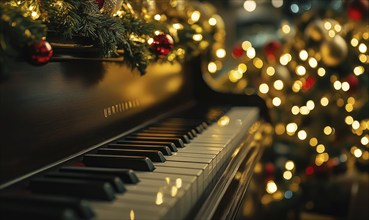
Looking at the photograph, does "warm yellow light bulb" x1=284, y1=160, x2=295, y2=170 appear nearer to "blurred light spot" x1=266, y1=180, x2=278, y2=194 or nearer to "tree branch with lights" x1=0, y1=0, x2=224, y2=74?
"blurred light spot" x1=266, y1=180, x2=278, y2=194

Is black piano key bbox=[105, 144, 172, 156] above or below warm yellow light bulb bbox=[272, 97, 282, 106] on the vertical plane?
above

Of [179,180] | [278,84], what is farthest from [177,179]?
[278,84]

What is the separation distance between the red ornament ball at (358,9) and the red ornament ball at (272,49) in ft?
2.10

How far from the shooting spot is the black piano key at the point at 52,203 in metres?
0.76

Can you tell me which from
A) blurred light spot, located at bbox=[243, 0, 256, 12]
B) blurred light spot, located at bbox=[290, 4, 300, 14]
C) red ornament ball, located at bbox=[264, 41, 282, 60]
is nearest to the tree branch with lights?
red ornament ball, located at bbox=[264, 41, 282, 60]

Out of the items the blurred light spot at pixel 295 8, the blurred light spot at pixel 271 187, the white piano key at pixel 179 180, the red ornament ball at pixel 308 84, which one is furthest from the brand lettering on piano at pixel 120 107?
the blurred light spot at pixel 295 8

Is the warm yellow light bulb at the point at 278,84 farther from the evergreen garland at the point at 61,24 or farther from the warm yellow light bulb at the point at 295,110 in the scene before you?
the evergreen garland at the point at 61,24

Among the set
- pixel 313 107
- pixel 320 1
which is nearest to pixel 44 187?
pixel 313 107

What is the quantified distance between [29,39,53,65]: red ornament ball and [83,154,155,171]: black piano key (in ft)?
1.18

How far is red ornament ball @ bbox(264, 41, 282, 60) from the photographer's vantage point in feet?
11.1

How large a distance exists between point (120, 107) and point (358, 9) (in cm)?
249

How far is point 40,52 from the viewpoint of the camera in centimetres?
94

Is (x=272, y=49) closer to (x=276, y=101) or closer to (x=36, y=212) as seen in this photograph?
(x=276, y=101)

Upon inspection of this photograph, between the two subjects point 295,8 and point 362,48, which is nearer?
point 362,48
